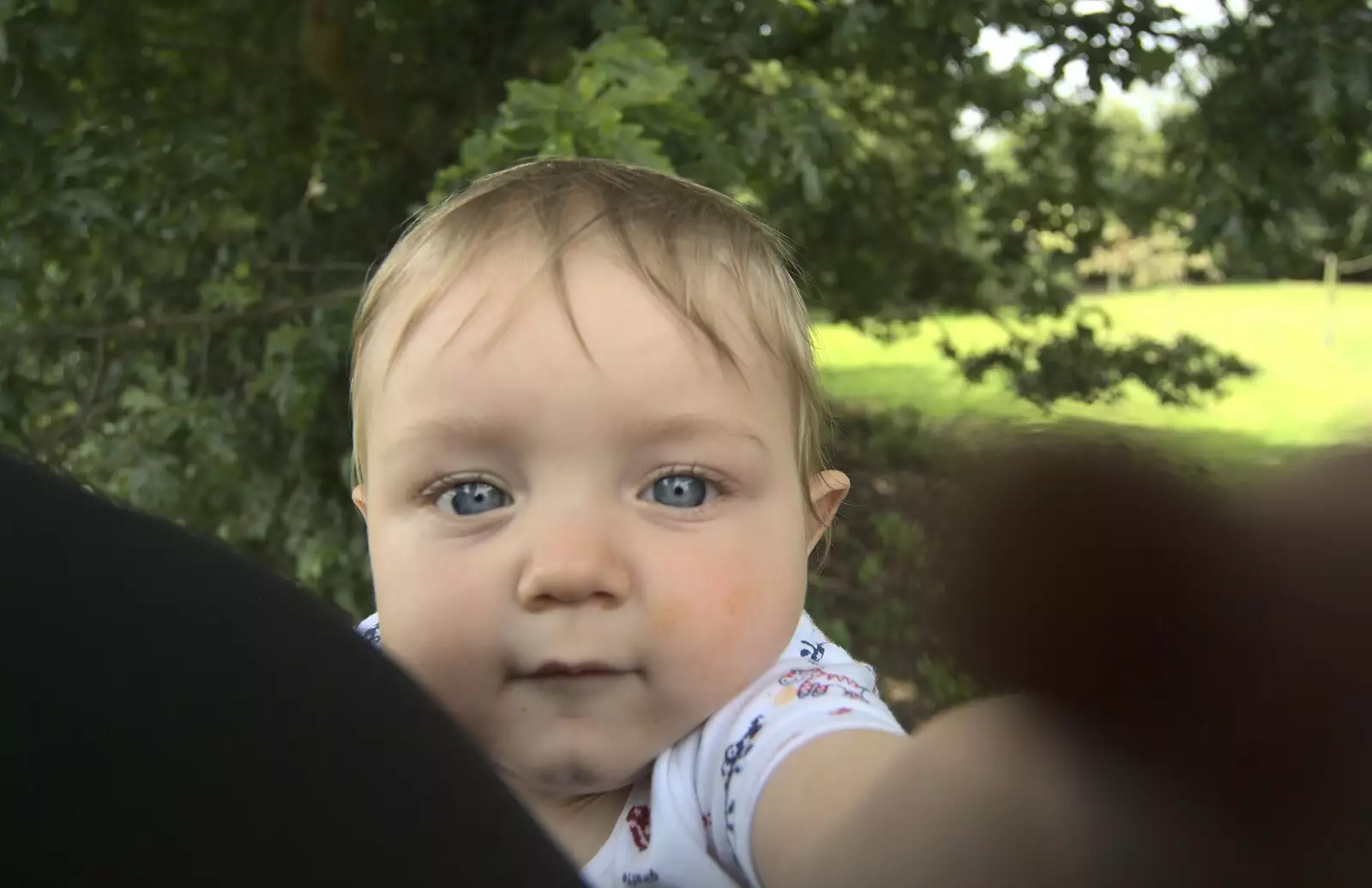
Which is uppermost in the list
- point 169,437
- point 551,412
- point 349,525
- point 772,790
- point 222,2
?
point 222,2

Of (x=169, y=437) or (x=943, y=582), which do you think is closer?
(x=943, y=582)

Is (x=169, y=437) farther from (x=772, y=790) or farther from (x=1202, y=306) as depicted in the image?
(x=1202, y=306)

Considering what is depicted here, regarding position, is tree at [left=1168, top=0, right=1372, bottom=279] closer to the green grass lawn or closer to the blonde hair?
the green grass lawn

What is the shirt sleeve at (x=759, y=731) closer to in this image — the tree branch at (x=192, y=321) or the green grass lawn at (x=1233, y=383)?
the green grass lawn at (x=1233, y=383)

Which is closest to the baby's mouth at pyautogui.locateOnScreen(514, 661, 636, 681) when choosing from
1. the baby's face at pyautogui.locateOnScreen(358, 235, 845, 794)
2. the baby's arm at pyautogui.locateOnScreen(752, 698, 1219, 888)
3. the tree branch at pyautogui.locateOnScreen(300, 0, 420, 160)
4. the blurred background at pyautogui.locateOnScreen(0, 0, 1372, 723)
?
the baby's face at pyautogui.locateOnScreen(358, 235, 845, 794)

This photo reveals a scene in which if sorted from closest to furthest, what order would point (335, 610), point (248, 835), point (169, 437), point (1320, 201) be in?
point (248, 835)
point (335, 610)
point (169, 437)
point (1320, 201)

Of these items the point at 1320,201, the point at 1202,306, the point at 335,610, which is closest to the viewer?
the point at 335,610

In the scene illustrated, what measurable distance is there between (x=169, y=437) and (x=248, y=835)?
2.48m

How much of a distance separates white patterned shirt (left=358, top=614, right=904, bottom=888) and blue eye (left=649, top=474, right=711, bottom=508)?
0.16 meters

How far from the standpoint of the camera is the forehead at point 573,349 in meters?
0.86

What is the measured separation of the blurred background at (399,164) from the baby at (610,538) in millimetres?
747

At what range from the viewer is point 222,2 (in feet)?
9.27

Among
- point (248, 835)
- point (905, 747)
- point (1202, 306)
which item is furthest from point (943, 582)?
point (1202, 306)

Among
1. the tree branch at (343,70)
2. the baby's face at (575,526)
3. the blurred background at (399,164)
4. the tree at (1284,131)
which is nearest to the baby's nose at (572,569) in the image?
the baby's face at (575,526)
